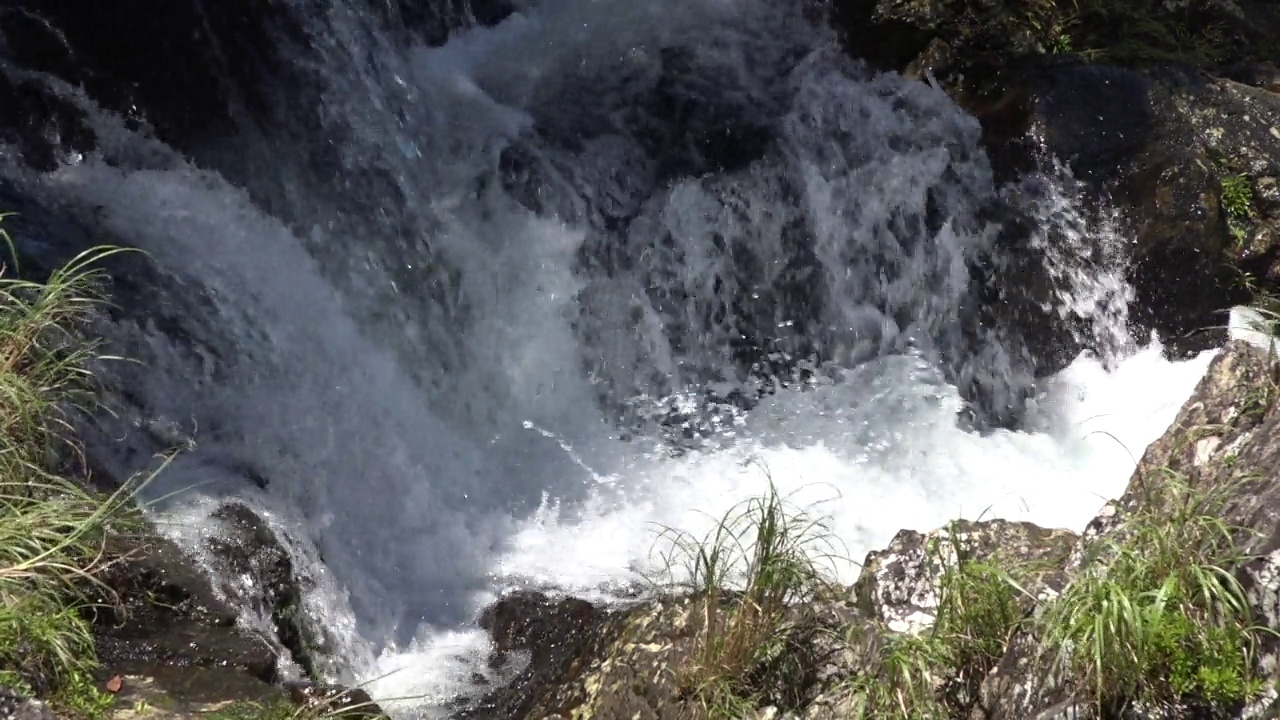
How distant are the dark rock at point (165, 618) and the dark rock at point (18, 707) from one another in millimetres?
679

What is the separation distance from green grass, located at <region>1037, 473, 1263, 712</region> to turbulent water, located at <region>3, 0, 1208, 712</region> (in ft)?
8.99

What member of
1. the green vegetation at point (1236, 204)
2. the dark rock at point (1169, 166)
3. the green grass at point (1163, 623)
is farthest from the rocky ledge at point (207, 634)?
the green vegetation at point (1236, 204)

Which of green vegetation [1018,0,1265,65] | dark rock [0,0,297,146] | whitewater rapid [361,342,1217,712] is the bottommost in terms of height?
whitewater rapid [361,342,1217,712]

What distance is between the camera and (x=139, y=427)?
4660 millimetres

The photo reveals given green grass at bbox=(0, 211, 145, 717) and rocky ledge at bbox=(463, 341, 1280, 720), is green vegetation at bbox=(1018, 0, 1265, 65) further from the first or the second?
green grass at bbox=(0, 211, 145, 717)

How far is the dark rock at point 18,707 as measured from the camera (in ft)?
9.50

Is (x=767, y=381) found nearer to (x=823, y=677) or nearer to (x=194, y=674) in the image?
(x=823, y=677)

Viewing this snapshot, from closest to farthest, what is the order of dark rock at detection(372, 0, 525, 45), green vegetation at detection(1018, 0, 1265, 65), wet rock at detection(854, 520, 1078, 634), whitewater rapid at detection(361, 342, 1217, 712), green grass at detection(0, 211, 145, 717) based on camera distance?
green grass at detection(0, 211, 145, 717) < wet rock at detection(854, 520, 1078, 634) < whitewater rapid at detection(361, 342, 1217, 712) < dark rock at detection(372, 0, 525, 45) < green vegetation at detection(1018, 0, 1265, 65)

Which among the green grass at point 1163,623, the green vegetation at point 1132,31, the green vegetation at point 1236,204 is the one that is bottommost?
the green grass at point 1163,623

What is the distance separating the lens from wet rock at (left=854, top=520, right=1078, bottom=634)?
398cm

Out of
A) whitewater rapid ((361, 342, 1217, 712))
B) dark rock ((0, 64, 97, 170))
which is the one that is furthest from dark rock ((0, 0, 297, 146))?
whitewater rapid ((361, 342, 1217, 712))

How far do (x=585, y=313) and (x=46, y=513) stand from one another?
139 inches

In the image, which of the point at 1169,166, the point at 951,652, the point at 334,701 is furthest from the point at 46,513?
the point at 1169,166

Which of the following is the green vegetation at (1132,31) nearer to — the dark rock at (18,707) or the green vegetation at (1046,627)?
the green vegetation at (1046,627)
